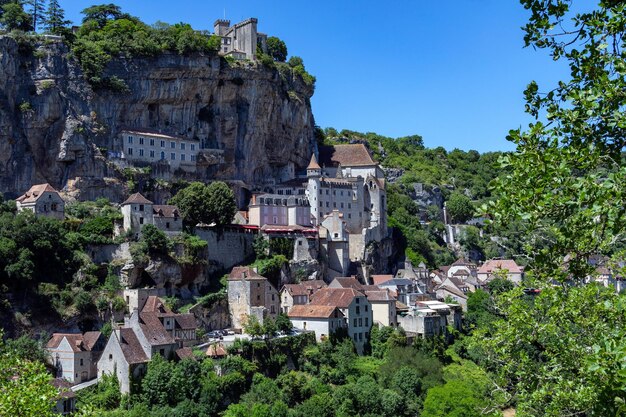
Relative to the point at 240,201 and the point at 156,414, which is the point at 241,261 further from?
the point at 156,414

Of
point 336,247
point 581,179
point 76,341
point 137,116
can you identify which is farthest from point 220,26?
point 581,179

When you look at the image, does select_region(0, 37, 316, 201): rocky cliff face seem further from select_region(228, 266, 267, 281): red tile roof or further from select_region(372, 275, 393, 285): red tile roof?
select_region(372, 275, 393, 285): red tile roof

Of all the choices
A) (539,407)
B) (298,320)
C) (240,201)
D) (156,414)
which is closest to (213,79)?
(240,201)

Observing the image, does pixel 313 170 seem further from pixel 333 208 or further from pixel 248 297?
pixel 248 297

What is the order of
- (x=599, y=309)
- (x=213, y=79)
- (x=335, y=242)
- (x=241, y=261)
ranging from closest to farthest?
(x=599, y=309) < (x=241, y=261) < (x=335, y=242) < (x=213, y=79)

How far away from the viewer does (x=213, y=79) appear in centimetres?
7244

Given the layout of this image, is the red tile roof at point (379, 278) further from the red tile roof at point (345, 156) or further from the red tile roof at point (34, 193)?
the red tile roof at point (34, 193)

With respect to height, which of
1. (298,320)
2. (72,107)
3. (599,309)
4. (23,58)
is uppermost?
(23,58)

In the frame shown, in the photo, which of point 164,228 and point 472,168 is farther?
point 472,168

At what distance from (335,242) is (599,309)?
54.0 metres

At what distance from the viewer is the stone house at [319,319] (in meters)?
53.6

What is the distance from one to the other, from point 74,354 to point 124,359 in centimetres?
351

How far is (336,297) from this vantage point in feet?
185

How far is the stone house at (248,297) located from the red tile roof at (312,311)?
1322 millimetres
